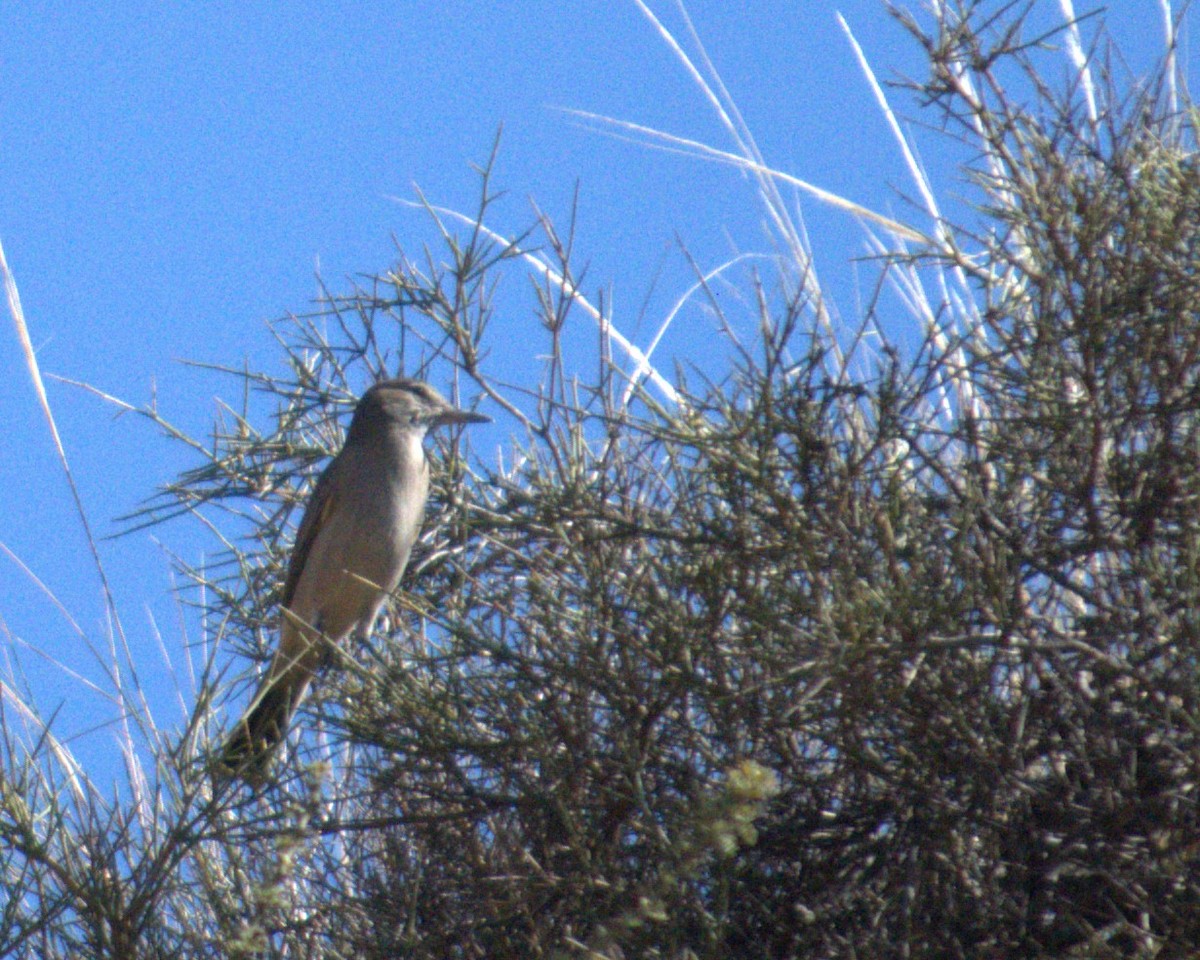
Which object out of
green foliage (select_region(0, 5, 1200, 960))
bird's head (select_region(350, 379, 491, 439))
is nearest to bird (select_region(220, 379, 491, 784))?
bird's head (select_region(350, 379, 491, 439))

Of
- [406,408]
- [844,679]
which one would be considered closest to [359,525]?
[406,408]

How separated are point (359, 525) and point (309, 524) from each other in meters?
0.59

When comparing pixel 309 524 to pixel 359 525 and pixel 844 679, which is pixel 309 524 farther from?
pixel 844 679

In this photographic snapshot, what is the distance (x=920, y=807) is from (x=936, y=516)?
0.51 m

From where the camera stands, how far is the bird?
13.5 feet

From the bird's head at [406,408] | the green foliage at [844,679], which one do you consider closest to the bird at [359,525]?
the bird's head at [406,408]

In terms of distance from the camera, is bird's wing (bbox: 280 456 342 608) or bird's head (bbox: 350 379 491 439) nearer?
bird's head (bbox: 350 379 491 439)

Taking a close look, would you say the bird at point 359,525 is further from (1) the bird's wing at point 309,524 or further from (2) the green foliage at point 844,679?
(2) the green foliage at point 844,679

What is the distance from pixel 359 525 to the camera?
488cm

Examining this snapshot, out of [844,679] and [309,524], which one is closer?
[844,679]

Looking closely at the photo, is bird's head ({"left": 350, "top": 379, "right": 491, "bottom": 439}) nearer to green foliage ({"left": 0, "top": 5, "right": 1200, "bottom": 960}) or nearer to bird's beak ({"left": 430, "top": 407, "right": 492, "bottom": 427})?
bird's beak ({"left": 430, "top": 407, "right": 492, "bottom": 427})

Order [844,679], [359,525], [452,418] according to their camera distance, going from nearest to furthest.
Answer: [844,679] → [452,418] → [359,525]

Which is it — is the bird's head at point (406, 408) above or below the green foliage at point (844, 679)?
above

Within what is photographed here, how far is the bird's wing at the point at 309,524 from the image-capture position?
13.6 ft
